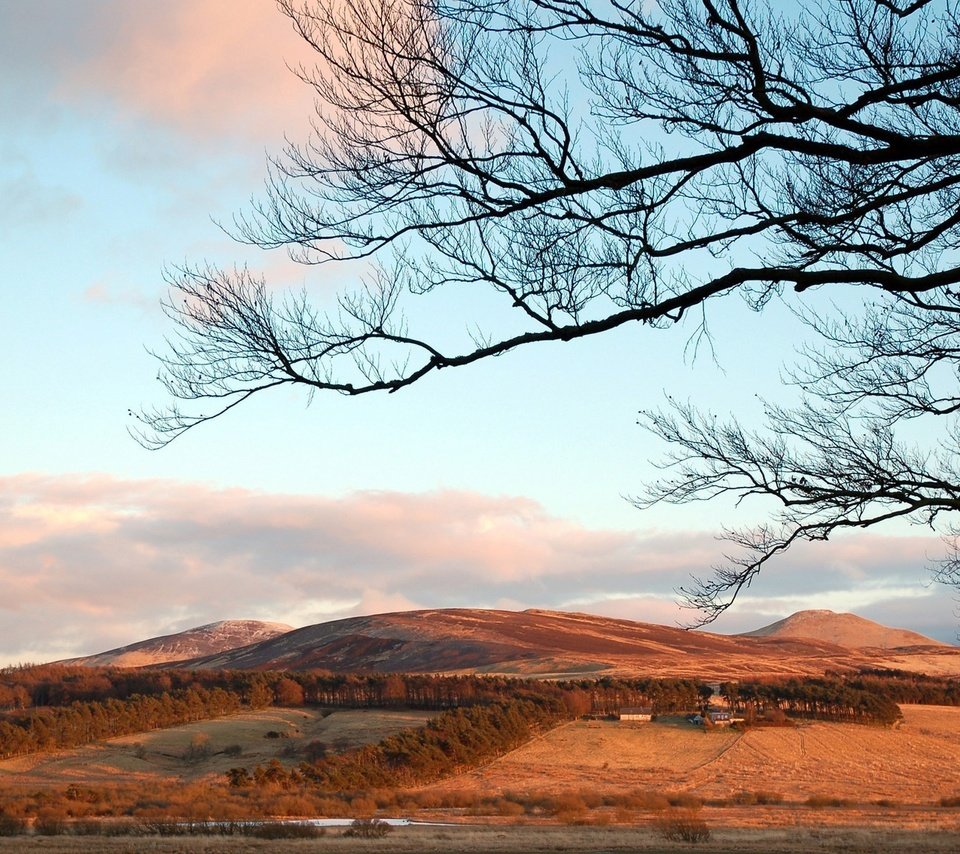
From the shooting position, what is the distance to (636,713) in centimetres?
7744

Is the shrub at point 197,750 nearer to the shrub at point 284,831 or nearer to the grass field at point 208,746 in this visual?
the grass field at point 208,746

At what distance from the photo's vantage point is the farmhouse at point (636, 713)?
246ft

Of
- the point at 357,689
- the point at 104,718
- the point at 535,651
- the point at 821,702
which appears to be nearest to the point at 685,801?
the point at 821,702

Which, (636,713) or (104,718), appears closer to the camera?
(104,718)

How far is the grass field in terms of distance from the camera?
197 ft

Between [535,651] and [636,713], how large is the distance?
220 feet

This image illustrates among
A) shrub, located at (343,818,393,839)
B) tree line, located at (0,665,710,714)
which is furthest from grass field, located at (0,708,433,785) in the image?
shrub, located at (343,818,393,839)

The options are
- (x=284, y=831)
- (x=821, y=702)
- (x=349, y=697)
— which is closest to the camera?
(x=284, y=831)

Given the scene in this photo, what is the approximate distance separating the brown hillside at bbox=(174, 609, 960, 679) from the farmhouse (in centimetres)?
3960

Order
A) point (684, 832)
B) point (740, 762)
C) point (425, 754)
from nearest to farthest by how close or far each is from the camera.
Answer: point (684, 832), point (425, 754), point (740, 762)

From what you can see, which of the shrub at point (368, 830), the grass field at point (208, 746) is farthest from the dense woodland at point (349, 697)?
the shrub at point (368, 830)

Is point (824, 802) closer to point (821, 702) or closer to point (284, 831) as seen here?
point (284, 831)

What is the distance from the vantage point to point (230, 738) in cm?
7056

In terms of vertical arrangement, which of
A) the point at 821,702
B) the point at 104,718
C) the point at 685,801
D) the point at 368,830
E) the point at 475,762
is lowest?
the point at 685,801
